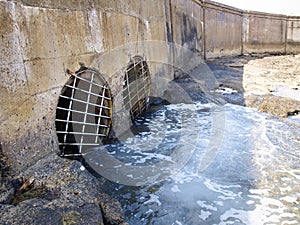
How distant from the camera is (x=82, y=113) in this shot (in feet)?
11.1

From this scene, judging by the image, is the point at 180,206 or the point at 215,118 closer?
the point at 180,206

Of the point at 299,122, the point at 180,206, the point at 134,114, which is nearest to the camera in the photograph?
the point at 180,206

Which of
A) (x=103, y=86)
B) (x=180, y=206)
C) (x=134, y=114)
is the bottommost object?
(x=180, y=206)

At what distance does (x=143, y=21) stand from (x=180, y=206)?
4.01 meters

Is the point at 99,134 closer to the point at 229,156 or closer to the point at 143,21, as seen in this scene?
the point at 229,156

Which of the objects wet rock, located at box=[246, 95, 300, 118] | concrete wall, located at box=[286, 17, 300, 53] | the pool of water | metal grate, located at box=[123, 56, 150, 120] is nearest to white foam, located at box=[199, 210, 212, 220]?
the pool of water

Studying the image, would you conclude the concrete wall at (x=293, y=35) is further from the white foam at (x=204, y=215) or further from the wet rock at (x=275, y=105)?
the white foam at (x=204, y=215)

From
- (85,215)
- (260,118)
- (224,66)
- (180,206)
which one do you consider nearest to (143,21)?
(260,118)

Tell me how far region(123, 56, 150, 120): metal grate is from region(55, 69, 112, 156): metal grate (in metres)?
0.77

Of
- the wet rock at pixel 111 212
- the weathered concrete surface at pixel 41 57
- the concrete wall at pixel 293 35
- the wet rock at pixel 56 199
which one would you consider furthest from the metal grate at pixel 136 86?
the concrete wall at pixel 293 35

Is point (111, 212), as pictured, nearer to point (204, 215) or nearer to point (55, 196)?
point (55, 196)

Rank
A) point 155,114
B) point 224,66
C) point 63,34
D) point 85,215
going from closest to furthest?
point 85,215 → point 63,34 → point 155,114 → point 224,66

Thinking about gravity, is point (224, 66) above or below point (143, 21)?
below

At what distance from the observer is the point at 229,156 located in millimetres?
3723
